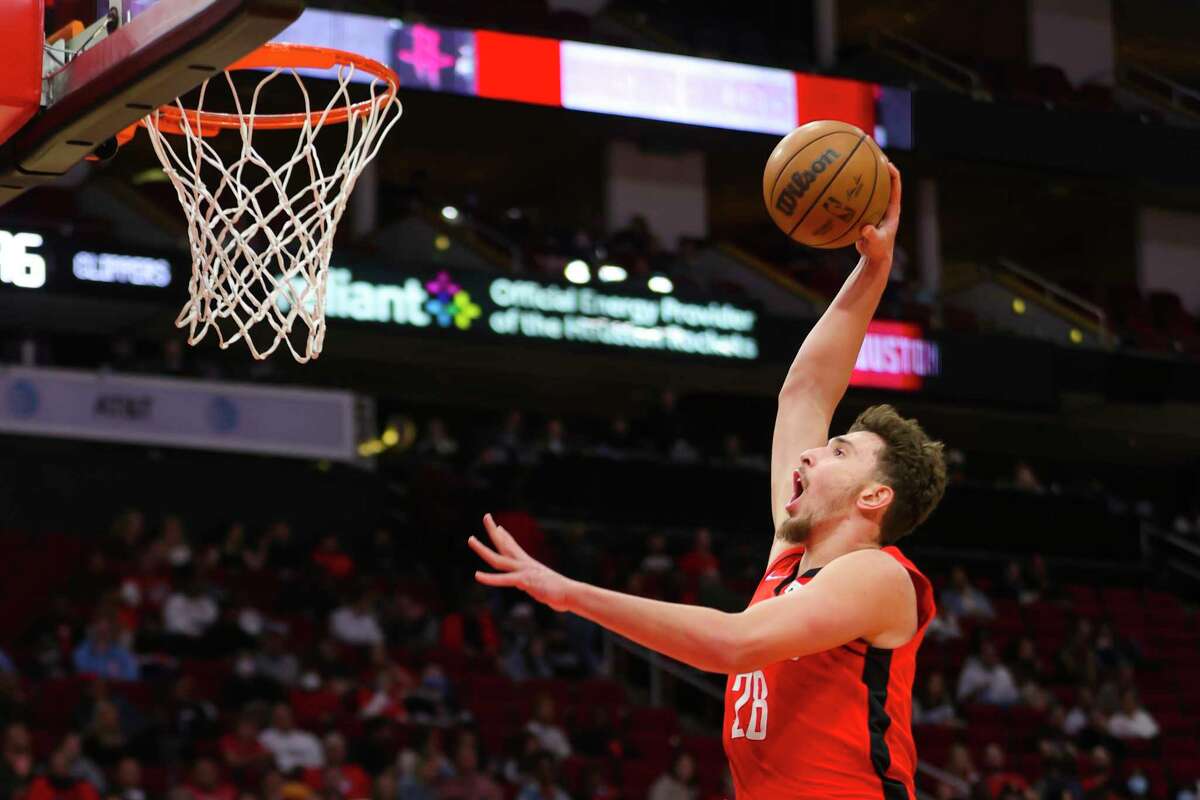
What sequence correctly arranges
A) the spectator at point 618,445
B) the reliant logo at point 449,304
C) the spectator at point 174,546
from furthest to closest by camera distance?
1. the spectator at point 618,445
2. the reliant logo at point 449,304
3. the spectator at point 174,546

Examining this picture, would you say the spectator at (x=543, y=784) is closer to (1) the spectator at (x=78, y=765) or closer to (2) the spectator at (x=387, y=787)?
(2) the spectator at (x=387, y=787)

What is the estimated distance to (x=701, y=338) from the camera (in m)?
16.1

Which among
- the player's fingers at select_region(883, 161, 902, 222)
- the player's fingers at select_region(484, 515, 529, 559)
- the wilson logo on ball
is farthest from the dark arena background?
the player's fingers at select_region(484, 515, 529, 559)

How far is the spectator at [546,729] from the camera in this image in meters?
11.3

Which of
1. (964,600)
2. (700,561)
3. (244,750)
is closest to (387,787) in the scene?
(244,750)

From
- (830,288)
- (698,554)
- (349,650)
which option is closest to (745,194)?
(830,288)

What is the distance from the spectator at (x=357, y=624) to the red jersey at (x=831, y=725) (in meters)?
8.36

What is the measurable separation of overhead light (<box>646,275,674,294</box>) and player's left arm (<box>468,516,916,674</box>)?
12.6 m

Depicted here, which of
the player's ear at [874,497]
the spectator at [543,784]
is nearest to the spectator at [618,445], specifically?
the spectator at [543,784]

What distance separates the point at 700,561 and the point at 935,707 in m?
2.16

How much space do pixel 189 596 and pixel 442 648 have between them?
1.76m

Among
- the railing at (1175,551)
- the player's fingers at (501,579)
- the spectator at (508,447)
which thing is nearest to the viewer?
the player's fingers at (501,579)

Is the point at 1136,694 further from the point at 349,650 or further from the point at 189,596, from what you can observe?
the point at 189,596

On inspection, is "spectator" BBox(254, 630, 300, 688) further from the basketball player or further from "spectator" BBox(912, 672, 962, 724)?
the basketball player
